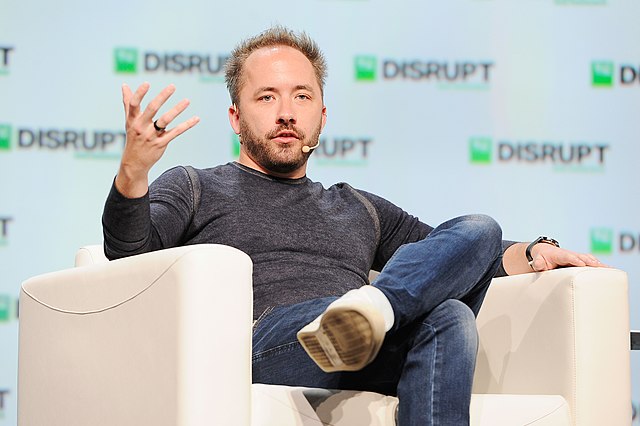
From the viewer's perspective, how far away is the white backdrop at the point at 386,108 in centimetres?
292

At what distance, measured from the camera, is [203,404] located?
143 cm

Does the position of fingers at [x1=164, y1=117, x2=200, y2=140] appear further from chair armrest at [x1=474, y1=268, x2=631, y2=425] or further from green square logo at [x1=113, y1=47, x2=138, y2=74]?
green square logo at [x1=113, y1=47, x2=138, y2=74]

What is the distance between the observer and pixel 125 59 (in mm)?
2986

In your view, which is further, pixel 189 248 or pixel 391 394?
pixel 391 394

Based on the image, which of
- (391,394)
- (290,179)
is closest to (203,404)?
(391,394)

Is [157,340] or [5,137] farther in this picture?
[5,137]

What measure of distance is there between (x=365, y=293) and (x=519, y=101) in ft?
6.01

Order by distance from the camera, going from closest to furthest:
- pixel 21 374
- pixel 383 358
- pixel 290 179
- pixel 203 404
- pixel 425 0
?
pixel 203 404
pixel 383 358
pixel 21 374
pixel 290 179
pixel 425 0

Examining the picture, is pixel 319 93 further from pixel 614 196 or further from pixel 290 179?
pixel 614 196

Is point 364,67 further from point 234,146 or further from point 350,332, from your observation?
point 350,332

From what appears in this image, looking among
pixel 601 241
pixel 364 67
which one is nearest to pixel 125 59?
pixel 364 67

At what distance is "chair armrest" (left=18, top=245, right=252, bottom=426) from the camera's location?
1.44 meters

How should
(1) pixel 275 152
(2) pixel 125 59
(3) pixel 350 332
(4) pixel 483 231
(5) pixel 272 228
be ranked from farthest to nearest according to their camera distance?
(2) pixel 125 59
(1) pixel 275 152
(5) pixel 272 228
(4) pixel 483 231
(3) pixel 350 332

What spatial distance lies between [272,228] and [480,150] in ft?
4.16
